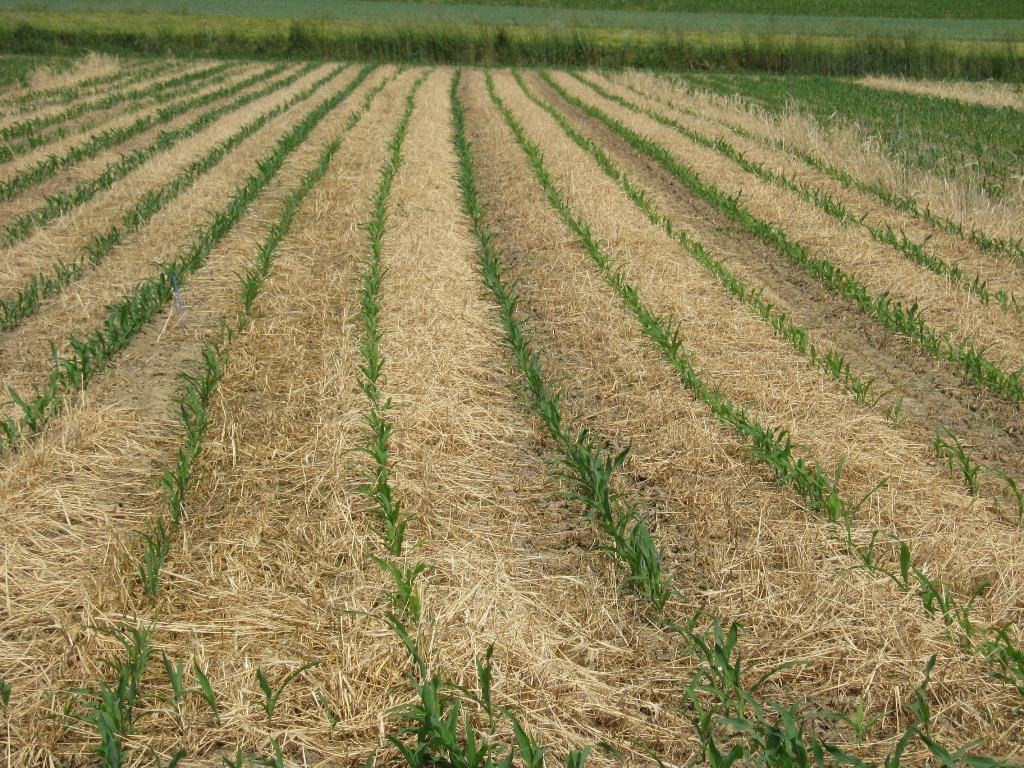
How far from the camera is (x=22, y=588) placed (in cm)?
333

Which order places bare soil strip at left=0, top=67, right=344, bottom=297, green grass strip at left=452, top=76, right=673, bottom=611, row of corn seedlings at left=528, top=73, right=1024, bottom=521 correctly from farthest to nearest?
bare soil strip at left=0, top=67, right=344, bottom=297, row of corn seedlings at left=528, top=73, right=1024, bottom=521, green grass strip at left=452, top=76, right=673, bottom=611

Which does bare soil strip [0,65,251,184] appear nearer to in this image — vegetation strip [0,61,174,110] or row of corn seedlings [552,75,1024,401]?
vegetation strip [0,61,174,110]

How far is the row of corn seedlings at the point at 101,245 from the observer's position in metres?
6.37

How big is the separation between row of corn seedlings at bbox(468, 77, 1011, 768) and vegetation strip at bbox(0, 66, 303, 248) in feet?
26.6

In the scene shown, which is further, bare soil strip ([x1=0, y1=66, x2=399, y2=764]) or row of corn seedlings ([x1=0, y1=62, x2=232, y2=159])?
row of corn seedlings ([x1=0, y1=62, x2=232, y2=159])

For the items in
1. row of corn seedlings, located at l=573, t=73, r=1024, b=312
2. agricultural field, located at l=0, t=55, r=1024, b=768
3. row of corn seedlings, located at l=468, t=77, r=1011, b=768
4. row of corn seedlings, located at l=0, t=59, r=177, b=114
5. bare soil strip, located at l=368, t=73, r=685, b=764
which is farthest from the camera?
row of corn seedlings, located at l=0, t=59, r=177, b=114

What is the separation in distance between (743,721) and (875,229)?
7.62m

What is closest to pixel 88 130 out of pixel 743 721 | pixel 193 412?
pixel 193 412

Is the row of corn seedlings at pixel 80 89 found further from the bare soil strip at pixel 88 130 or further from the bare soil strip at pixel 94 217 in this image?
the bare soil strip at pixel 94 217

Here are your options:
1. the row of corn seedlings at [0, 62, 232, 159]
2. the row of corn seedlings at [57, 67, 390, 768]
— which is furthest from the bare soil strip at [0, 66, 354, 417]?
the row of corn seedlings at [0, 62, 232, 159]

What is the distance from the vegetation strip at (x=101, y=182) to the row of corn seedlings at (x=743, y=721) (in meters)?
8.12

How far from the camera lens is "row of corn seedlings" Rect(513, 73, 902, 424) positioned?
17.1ft

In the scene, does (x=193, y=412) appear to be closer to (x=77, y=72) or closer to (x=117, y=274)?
(x=117, y=274)

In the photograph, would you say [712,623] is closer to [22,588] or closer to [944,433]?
[944,433]
